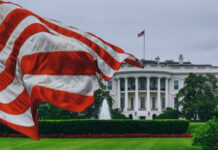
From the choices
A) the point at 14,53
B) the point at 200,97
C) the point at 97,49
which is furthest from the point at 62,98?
the point at 200,97

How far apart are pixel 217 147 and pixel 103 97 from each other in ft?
124

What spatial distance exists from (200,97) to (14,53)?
45.9 metres

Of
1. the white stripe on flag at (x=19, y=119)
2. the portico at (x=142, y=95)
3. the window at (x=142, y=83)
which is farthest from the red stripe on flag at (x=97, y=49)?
the window at (x=142, y=83)

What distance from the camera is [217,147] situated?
15.3 metres

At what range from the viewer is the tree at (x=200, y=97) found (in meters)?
50.1

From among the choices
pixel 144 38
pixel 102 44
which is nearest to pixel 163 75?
pixel 144 38

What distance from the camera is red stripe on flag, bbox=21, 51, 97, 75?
6238 millimetres

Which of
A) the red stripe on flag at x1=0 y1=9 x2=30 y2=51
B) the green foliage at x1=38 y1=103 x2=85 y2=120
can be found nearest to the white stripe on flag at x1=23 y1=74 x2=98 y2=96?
the red stripe on flag at x1=0 y1=9 x2=30 y2=51

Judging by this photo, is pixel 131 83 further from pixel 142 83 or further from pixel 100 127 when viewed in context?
pixel 100 127

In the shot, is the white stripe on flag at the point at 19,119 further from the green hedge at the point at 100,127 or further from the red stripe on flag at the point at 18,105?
the green hedge at the point at 100,127

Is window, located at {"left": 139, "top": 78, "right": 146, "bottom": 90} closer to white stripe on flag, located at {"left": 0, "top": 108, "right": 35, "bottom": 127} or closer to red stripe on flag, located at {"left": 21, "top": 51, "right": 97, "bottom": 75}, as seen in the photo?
red stripe on flag, located at {"left": 21, "top": 51, "right": 97, "bottom": 75}

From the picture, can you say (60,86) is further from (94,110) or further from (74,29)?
(94,110)

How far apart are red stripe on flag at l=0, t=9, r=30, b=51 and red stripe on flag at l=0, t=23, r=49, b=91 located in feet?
0.63

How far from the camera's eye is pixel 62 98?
5.99 metres
